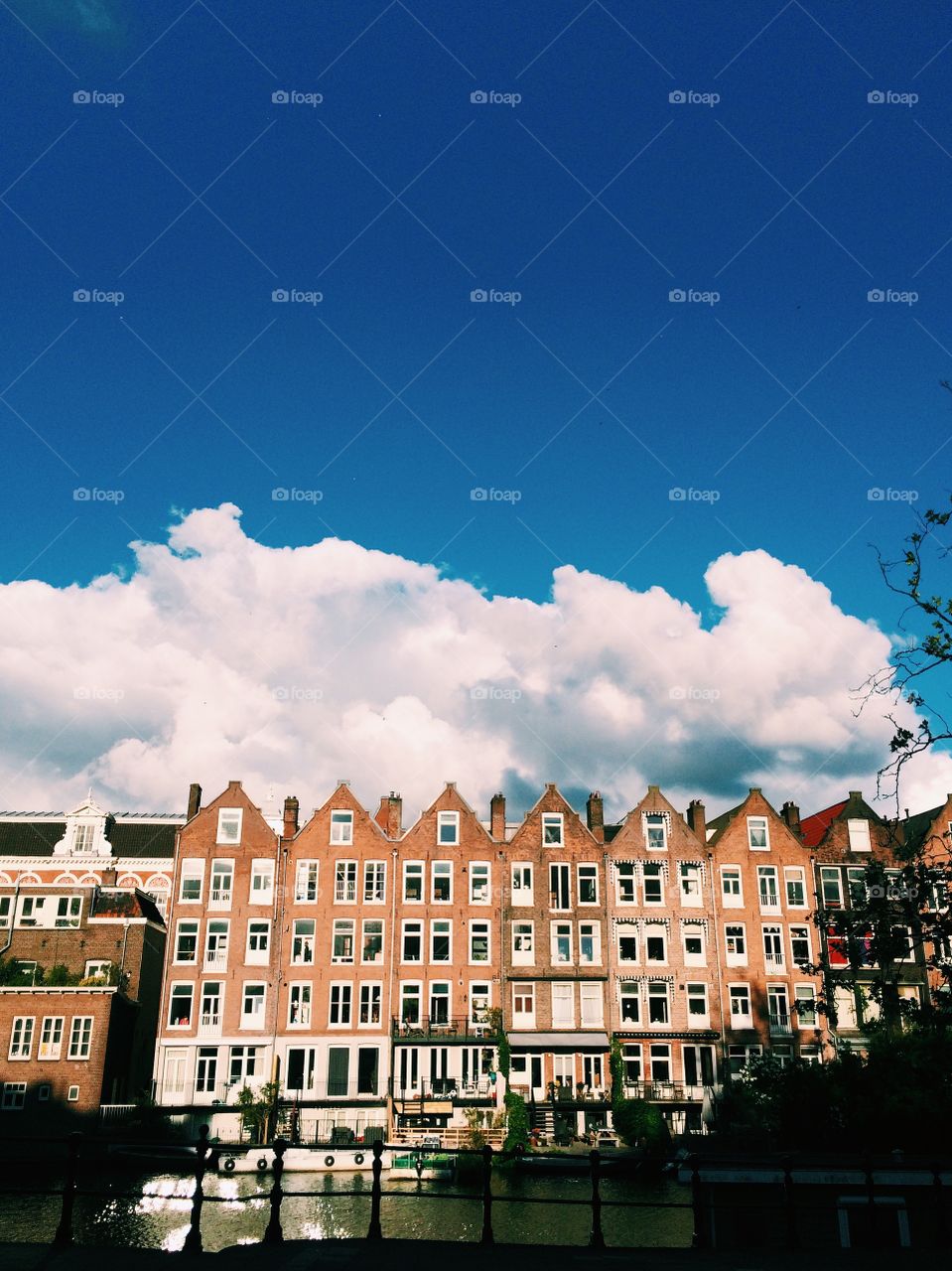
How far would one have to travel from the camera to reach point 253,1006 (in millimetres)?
50875

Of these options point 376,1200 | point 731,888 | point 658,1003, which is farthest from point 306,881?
point 376,1200

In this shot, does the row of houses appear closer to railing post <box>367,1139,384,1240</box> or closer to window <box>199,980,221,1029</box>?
window <box>199,980,221,1029</box>

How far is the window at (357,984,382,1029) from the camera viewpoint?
51.0 meters

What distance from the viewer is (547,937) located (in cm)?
5312

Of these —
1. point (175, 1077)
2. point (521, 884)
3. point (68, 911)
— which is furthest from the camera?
point (68, 911)

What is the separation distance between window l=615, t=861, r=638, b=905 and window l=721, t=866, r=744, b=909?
4.88 m

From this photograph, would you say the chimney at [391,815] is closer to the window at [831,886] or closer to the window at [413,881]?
the window at [413,881]

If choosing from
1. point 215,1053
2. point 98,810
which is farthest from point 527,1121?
point 98,810

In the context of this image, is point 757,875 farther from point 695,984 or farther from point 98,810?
point 98,810

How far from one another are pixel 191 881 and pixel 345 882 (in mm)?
8037

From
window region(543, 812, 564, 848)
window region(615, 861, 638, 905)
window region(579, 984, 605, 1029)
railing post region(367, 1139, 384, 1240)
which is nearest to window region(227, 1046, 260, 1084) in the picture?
window region(579, 984, 605, 1029)

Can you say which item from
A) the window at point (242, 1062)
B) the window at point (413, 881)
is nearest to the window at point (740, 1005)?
the window at point (413, 881)

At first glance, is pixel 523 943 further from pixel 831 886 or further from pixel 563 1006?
pixel 831 886

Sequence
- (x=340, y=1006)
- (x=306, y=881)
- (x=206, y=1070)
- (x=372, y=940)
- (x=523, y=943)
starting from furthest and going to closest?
(x=306, y=881)
(x=523, y=943)
(x=372, y=940)
(x=340, y=1006)
(x=206, y=1070)
